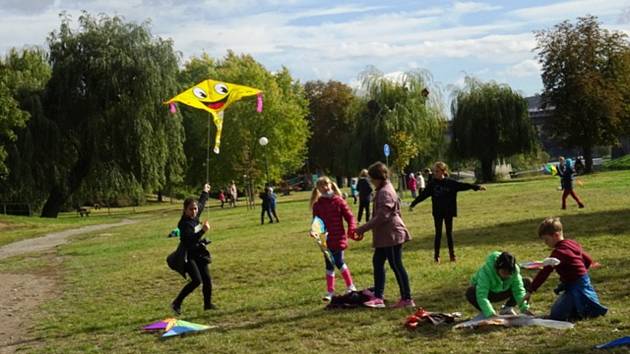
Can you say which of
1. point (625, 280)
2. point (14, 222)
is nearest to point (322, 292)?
point (625, 280)

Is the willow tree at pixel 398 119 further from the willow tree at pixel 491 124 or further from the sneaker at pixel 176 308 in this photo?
the sneaker at pixel 176 308

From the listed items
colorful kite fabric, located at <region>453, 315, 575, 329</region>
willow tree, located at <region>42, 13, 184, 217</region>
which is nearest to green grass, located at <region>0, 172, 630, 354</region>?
colorful kite fabric, located at <region>453, 315, 575, 329</region>

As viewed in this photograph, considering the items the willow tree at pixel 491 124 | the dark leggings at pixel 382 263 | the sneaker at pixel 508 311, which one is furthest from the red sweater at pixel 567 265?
the willow tree at pixel 491 124

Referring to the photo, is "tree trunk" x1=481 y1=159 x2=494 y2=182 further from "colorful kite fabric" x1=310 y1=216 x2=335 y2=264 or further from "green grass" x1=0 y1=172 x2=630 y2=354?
"colorful kite fabric" x1=310 y1=216 x2=335 y2=264

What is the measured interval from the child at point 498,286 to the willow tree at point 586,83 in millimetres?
56605

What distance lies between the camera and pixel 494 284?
8.41m

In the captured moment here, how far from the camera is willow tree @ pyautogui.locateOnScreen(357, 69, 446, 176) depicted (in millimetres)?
53938

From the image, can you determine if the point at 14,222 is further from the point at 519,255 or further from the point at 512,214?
the point at 519,255

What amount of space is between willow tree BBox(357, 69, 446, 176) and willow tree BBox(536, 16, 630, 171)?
1095 cm

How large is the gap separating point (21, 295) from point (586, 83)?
54155mm

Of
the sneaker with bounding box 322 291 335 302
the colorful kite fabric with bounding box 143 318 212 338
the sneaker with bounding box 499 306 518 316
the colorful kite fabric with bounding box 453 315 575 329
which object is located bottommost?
the colorful kite fabric with bounding box 143 318 212 338

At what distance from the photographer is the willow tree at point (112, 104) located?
1786 inches

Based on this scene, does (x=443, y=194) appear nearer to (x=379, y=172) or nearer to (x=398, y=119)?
(x=379, y=172)

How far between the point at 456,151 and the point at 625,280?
52449 mm
